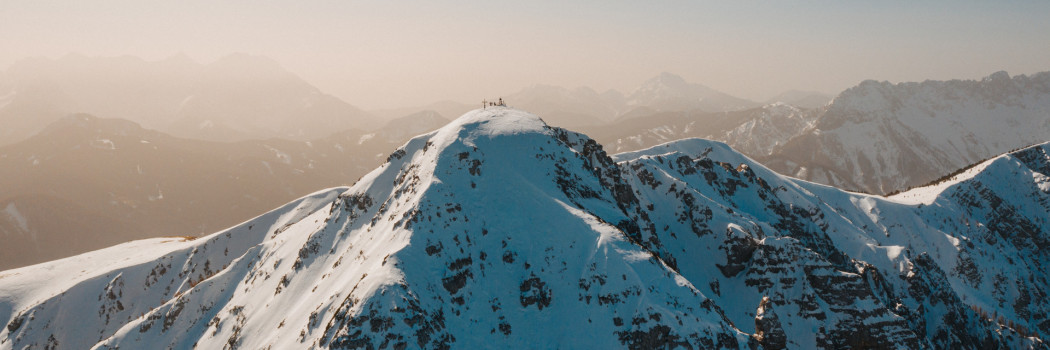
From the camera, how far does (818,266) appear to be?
332 feet

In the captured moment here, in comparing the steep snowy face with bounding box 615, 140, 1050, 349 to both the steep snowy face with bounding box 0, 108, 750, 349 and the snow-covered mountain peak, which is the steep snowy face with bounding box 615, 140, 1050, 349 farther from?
the snow-covered mountain peak

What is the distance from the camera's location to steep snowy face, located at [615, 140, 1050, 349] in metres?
95.6

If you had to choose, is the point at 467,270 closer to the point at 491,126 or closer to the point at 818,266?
the point at 491,126

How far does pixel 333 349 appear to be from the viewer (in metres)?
58.9

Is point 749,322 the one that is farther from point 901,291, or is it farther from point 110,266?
point 110,266

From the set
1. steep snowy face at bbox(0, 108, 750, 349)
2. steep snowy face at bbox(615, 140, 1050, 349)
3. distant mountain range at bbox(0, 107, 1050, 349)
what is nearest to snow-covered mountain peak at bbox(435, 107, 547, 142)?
steep snowy face at bbox(0, 108, 750, 349)

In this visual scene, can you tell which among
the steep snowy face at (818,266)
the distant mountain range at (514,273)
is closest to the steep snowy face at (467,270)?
the distant mountain range at (514,273)

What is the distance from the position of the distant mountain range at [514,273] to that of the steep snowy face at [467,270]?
0.26m

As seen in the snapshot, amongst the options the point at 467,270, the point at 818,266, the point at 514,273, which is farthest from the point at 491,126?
the point at 818,266

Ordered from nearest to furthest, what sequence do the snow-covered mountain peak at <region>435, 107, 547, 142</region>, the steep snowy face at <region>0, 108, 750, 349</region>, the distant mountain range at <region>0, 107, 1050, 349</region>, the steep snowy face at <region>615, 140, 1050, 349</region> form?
the steep snowy face at <region>0, 108, 750, 349</region>, the distant mountain range at <region>0, 107, 1050, 349</region>, the snow-covered mountain peak at <region>435, 107, 547, 142</region>, the steep snowy face at <region>615, 140, 1050, 349</region>

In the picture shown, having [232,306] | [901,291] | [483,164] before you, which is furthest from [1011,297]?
[232,306]

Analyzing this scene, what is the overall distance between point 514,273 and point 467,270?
21.5 ft

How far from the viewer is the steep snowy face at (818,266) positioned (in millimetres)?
95562

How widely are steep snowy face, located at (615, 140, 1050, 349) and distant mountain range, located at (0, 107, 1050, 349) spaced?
47cm
